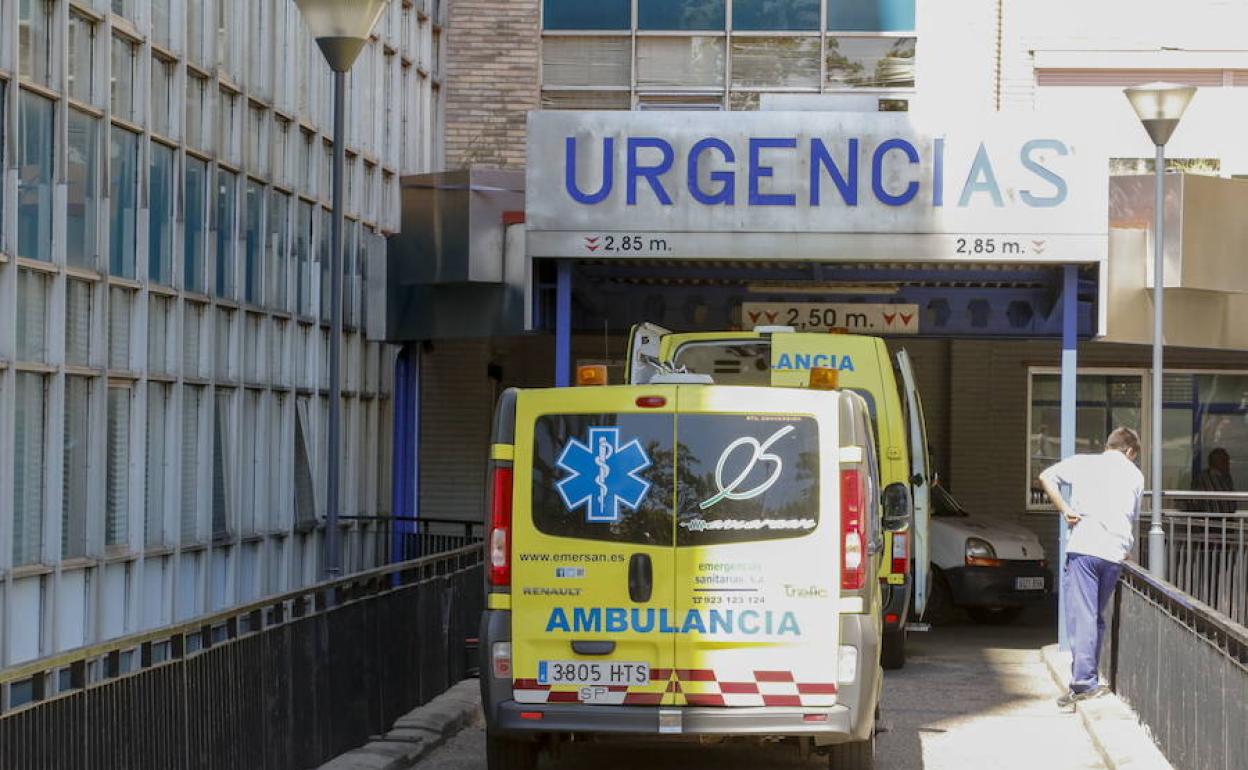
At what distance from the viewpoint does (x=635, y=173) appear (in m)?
17.2

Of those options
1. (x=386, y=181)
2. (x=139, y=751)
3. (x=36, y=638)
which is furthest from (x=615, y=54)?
(x=139, y=751)

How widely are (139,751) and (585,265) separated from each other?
40.5ft

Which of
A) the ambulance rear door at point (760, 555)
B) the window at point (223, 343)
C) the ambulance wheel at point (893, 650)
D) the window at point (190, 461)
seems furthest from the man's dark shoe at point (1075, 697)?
the window at point (223, 343)

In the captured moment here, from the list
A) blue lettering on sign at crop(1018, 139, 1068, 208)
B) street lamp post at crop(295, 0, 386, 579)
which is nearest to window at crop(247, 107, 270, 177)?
street lamp post at crop(295, 0, 386, 579)

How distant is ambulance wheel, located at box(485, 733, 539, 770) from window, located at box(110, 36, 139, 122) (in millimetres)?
7097

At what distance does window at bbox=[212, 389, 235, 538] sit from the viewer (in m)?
17.8

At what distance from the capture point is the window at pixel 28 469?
1348 centimetres

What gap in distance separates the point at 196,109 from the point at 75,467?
3.97 m

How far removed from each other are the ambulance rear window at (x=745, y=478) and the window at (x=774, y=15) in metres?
18.3

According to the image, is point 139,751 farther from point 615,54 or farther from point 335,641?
point 615,54

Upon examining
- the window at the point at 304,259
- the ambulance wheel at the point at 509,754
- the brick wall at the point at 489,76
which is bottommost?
the ambulance wheel at the point at 509,754


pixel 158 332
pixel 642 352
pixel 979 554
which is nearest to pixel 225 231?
pixel 158 332

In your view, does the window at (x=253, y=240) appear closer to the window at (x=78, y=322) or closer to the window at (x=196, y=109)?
the window at (x=196, y=109)

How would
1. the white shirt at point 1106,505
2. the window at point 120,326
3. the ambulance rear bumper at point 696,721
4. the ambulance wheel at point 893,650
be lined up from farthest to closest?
the ambulance wheel at point 893,650 < the window at point 120,326 < the white shirt at point 1106,505 < the ambulance rear bumper at point 696,721
